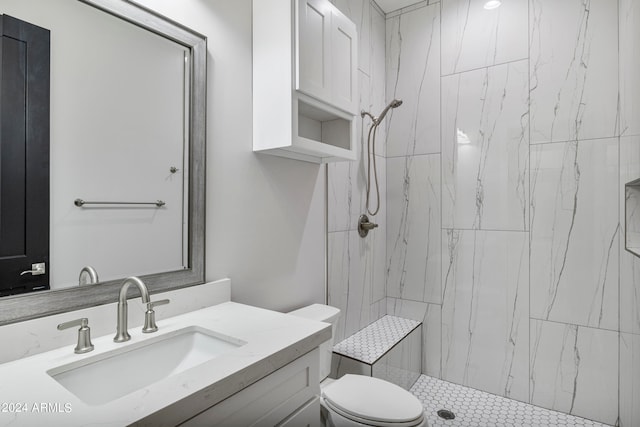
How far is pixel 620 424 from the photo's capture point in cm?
193

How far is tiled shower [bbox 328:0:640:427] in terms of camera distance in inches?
77.2

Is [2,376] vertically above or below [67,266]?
below

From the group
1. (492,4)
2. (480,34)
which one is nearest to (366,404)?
(480,34)

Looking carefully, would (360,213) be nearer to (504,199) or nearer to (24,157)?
(504,199)

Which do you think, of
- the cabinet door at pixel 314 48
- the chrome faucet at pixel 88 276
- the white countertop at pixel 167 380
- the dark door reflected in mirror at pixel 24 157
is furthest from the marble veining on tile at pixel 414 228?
the dark door reflected in mirror at pixel 24 157

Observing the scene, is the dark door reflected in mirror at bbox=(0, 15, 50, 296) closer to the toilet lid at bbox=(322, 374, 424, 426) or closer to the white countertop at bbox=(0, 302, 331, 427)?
the white countertop at bbox=(0, 302, 331, 427)

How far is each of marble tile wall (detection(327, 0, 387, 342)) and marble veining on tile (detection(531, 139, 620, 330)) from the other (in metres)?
1.00

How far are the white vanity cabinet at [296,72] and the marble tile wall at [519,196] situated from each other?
3.40ft

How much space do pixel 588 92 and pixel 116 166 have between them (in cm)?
245

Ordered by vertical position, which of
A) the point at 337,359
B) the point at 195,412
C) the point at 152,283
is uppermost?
the point at 152,283

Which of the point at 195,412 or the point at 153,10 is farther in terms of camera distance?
the point at 153,10

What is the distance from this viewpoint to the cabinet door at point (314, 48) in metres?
1.45

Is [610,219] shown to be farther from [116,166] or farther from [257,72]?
[116,166]

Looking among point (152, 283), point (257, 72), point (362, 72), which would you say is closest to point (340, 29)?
point (257, 72)
